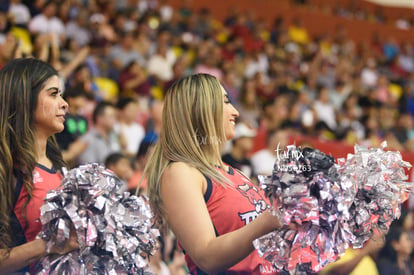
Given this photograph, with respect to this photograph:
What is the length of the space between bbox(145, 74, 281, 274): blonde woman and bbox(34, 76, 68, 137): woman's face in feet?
1.08

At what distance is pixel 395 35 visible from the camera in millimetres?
14578

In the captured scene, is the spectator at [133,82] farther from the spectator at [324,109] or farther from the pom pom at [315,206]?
the pom pom at [315,206]

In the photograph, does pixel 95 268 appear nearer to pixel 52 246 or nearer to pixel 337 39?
pixel 52 246

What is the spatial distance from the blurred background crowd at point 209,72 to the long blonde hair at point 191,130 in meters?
1.86

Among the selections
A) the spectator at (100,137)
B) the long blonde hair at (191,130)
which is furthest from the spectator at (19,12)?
the long blonde hair at (191,130)

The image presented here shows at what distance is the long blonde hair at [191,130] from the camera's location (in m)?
2.07

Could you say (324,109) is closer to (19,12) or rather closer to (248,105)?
(248,105)

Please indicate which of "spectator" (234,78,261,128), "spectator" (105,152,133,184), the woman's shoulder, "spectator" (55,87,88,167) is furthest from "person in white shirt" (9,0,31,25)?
the woman's shoulder

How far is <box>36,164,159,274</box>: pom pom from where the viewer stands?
70.4 inches

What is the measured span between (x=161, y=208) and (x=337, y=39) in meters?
11.7

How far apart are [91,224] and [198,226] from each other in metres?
0.31

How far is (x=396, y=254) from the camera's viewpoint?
4230mm

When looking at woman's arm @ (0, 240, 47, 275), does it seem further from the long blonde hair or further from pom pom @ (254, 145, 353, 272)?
pom pom @ (254, 145, 353, 272)

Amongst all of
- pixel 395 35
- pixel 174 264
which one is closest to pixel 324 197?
pixel 174 264
